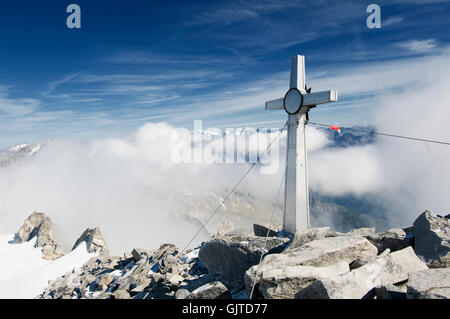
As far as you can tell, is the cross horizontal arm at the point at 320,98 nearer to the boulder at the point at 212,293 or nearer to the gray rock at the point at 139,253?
the boulder at the point at 212,293

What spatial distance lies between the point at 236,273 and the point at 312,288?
5.89 metres

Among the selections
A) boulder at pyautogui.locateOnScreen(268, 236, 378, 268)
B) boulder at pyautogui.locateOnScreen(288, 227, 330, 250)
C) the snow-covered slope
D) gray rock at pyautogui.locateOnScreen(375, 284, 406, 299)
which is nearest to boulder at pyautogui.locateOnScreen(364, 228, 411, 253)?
boulder at pyautogui.locateOnScreen(268, 236, 378, 268)

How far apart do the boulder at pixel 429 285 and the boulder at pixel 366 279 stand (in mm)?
1097

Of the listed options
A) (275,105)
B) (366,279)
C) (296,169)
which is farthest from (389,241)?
(275,105)

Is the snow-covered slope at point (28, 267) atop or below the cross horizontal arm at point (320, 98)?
below

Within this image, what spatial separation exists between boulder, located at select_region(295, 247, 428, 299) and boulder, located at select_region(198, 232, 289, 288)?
469cm

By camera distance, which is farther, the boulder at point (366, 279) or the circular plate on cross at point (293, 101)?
the circular plate on cross at point (293, 101)

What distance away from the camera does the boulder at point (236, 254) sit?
1260cm

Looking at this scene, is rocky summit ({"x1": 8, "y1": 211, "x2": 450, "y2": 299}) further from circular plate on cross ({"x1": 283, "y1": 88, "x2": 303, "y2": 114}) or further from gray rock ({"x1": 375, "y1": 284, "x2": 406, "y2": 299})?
circular plate on cross ({"x1": 283, "y1": 88, "x2": 303, "y2": 114})

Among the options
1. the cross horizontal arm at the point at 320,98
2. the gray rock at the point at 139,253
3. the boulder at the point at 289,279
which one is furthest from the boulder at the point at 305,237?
the gray rock at the point at 139,253

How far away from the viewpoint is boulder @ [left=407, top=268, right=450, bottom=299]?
6.21 m

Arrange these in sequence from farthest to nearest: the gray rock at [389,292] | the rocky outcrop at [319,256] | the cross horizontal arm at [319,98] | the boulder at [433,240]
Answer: the cross horizontal arm at [319,98] → the boulder at [433,240] → the rocky outcrop at [319,256] → the gray rock at [389,292]

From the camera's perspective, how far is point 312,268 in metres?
8.77

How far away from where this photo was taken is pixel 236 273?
1279 centimetres
